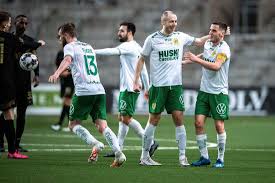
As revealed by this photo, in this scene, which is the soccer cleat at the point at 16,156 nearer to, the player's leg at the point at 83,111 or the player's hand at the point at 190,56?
the player's leg at the point at 83,111

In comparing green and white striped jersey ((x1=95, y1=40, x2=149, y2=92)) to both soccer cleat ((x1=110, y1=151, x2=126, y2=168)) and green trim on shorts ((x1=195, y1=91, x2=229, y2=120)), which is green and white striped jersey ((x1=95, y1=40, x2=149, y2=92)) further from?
soccer cleat ((x1=110, y1=151, x2=126, y2=168))

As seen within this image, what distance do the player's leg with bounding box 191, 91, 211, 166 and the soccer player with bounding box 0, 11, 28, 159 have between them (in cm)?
318

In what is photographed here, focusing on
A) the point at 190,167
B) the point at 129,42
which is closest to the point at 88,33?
the point at 129,42

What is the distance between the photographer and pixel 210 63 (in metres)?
14.5

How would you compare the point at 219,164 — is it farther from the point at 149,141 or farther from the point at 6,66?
the point at 6,66

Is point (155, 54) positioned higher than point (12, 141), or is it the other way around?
point (155, 54)

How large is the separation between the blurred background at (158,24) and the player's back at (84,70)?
64.5 ft

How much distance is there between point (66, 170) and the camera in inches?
548

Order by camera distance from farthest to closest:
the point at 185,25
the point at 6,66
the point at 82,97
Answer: the point at 185,25, the point at 6,66, the point at 82,97

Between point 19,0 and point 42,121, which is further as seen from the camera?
point 19,0

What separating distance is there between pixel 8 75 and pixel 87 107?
178 cm

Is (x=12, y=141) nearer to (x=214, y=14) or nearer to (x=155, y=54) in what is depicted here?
(x=155, y=54)

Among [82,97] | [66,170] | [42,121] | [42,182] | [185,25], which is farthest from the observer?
[185,25]

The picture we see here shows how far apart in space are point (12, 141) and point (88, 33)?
72.9 ft
